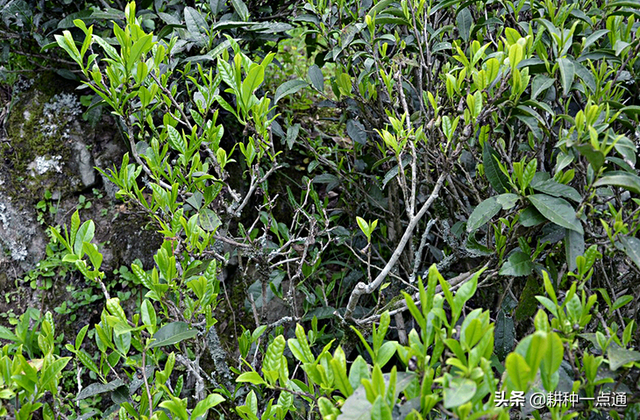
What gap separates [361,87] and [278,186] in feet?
3.14

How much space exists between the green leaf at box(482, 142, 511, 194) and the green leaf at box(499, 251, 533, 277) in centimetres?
21

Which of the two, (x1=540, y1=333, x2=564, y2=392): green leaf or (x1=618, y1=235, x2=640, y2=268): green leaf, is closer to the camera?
(x1=540, y1=333, x2=564, y2=392): green leaf

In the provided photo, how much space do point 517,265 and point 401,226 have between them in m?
0.85

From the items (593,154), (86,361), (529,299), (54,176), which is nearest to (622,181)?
(593,154)

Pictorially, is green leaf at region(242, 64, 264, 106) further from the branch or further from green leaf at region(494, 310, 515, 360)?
green leaf at region(494, 310, 515, 360)

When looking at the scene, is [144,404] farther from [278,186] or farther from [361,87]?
[278,186]

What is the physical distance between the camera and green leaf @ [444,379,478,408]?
896mm

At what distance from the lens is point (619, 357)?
1.17 metres

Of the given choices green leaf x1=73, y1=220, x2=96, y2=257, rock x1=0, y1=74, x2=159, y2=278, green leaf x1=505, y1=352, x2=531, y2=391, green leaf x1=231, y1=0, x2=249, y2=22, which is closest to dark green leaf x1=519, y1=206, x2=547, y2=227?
green leaf x1=505, y1=352, x2=531, y2=391

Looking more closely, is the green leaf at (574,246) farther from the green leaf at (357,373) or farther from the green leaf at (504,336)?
the green leaf at (357,373)

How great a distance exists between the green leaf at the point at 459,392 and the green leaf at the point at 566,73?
3.32ft

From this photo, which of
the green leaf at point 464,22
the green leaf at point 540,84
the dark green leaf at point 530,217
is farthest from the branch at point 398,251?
the green leaf at point 464,22

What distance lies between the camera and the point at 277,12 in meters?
2.81

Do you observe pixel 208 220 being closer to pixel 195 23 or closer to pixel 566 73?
pixel 195 23
